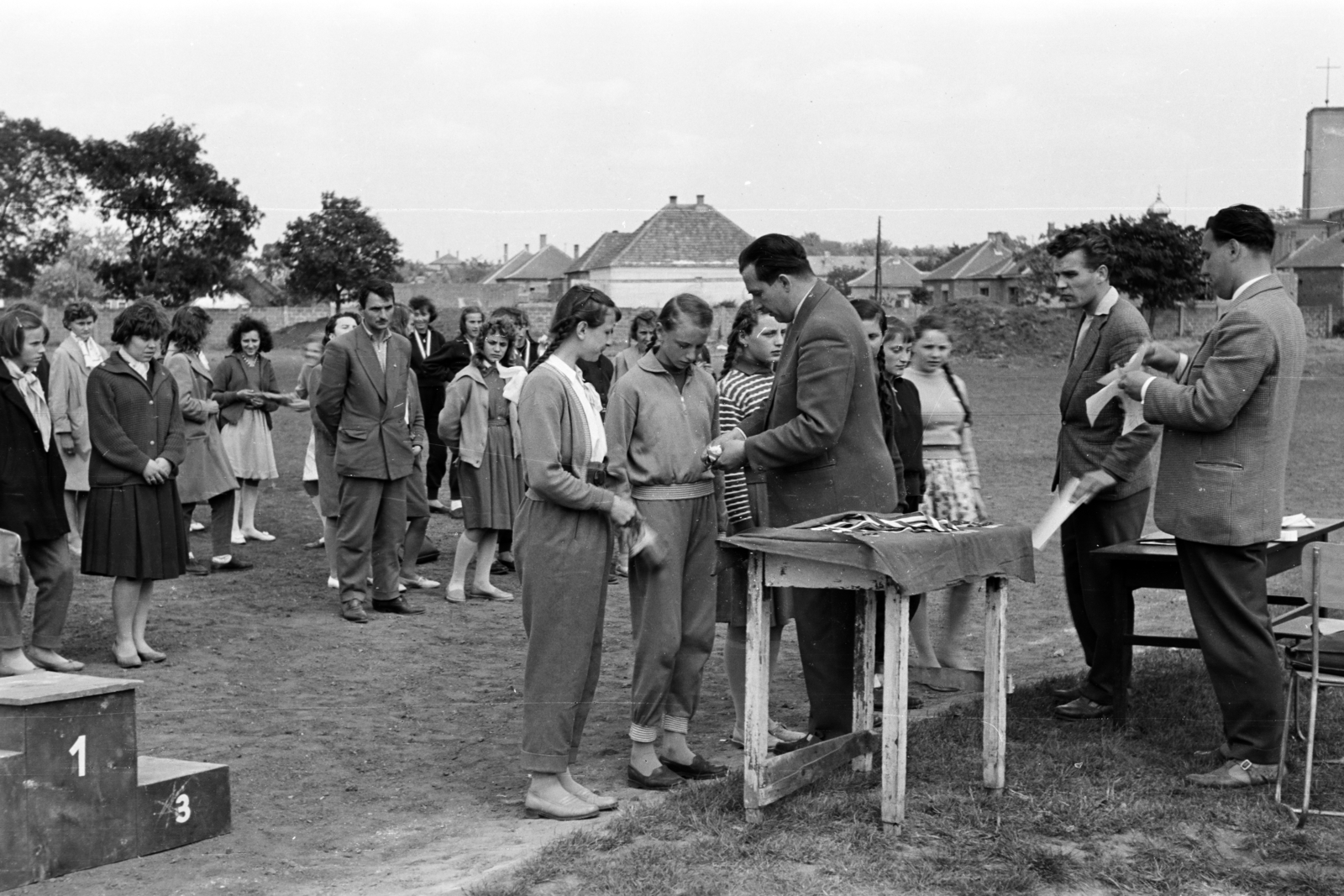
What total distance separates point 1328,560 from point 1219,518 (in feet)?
1.58

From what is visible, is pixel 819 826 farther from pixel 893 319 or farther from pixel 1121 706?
pixel 893 319

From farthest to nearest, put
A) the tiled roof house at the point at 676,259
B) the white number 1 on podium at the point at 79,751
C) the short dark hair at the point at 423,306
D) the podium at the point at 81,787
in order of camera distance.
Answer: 1. the tiled roof house at the point at 676,259
2. the short dark hair at the point at 423,306
3. the white number 1 on podium at the point at 79,751
4. the podium at the point at 81,787

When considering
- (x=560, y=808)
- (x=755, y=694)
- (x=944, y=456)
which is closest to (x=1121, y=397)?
(x=944, y=456)

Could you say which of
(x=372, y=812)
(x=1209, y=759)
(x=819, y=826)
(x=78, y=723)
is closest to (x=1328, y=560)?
(x=1209, y=759)

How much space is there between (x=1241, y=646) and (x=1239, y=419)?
859 millimetres

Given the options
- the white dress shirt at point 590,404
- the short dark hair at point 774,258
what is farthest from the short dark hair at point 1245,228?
the white dress shirt at point 590,404

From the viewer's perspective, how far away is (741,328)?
6727mm

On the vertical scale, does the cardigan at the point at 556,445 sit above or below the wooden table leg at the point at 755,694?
above

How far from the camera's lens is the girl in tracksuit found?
5.49m

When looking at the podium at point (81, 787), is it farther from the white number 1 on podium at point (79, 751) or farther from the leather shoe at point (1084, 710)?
the leather shoe at point (1084, 710)

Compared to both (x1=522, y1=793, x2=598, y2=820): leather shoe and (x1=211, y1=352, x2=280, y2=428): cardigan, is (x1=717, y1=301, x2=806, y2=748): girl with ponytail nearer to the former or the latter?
(x1=522, y1=793, x2=598, y2=820): leather shoe

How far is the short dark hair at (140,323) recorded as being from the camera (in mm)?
7824

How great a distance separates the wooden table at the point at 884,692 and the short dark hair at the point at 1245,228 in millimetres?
1656

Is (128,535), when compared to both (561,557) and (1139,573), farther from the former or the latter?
(1139,573)
